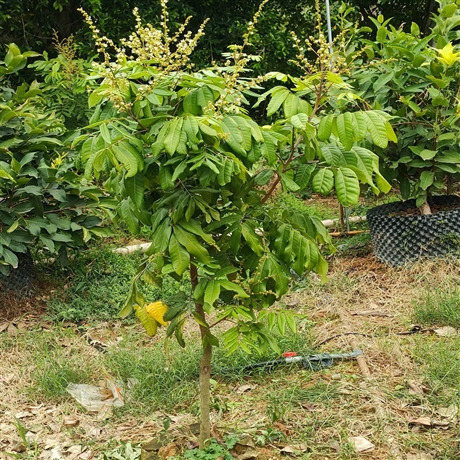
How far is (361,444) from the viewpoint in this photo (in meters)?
2.69

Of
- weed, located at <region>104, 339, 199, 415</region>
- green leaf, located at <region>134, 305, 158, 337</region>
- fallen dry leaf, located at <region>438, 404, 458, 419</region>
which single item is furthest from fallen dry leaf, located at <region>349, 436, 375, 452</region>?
green leaf, located at <region>134, 305, 158, 337</region>

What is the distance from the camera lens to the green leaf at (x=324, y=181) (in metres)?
2.17

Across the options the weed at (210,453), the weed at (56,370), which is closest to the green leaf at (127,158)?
the weed at (210,453)

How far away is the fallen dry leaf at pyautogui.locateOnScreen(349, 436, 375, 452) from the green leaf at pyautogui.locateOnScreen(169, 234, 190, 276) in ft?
3.89

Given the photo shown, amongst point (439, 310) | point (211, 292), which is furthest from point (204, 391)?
point (439, 310)

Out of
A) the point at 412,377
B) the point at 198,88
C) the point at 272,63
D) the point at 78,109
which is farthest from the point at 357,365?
the point at 272,63

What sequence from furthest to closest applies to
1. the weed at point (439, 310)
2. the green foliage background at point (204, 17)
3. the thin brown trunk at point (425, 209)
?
the green foliage background at point (204, 17) < the thin brown trunk at point (425, 209) < the weed at point (439, 310)

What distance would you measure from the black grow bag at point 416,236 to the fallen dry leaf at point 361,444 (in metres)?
2.25

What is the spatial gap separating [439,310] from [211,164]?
7.83ft

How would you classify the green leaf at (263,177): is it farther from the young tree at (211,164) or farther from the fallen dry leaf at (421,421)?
the fallen dry leaf at (421,421)

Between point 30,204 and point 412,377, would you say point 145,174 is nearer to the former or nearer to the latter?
point 412,377

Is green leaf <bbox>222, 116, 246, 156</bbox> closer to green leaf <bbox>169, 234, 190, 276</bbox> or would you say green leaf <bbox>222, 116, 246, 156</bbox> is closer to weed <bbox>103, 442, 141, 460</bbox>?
green leaf <bbox>169, 234, 190, 276</bbox>

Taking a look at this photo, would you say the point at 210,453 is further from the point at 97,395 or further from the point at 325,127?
the point at 325,127

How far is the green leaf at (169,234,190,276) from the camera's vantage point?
211 centimetres
